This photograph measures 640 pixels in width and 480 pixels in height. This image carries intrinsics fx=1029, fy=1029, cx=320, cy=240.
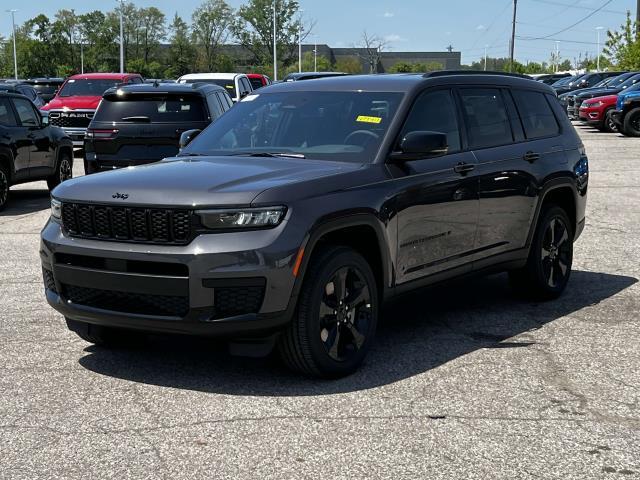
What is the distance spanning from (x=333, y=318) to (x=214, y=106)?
342 inches

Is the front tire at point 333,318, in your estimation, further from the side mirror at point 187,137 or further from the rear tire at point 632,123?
the rear tire at point 632,123

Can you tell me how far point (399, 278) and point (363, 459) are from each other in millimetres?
1936

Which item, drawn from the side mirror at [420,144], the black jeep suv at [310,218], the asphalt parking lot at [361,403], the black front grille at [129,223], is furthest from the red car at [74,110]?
the black front grille at [129,223]

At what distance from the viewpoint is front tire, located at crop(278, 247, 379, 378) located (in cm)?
556

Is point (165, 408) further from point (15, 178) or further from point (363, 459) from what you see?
point (15, 178)

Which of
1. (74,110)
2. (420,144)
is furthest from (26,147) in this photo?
(420,144)

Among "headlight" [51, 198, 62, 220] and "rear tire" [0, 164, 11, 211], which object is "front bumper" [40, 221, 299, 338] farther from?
"rear tire" [0, 164, 11, 211]

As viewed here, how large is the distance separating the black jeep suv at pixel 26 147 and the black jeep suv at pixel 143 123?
1.80m

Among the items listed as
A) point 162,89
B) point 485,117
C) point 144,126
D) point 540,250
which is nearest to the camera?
point 485,117

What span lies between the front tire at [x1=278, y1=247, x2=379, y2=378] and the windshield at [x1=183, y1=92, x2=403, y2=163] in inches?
30.7

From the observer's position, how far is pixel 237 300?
211 inches

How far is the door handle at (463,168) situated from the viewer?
6.83 metres

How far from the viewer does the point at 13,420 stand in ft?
16.8

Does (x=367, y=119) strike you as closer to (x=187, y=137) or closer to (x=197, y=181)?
(x=197, y=181)
